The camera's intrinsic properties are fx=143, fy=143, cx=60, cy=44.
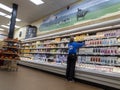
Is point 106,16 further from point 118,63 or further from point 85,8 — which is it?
point 118,63

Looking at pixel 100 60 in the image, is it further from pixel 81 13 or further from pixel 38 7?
pixel 38 7

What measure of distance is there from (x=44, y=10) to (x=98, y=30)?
536 cm

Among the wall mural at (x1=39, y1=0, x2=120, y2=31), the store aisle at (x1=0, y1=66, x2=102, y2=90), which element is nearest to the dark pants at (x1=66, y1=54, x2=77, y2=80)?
the store aisle at (x1=0, y1=66, x2=102, y2=90)

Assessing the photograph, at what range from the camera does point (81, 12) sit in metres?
7.14

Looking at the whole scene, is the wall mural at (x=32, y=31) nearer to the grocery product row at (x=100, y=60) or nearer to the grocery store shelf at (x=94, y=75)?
the grocery store shelf at (x=94, y=75)

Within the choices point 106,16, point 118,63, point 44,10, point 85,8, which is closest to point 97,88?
point 118,63

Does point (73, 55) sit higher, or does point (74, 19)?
point (74, 19)

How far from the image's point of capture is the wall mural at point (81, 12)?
5688 mm

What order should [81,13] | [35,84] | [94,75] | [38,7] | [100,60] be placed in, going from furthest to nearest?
[38,7] < [81,13] < [100,60] < [94,75] < [35,84]

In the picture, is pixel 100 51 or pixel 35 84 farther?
pixel 100 51

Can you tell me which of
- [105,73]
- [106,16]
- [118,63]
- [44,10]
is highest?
[44,10]

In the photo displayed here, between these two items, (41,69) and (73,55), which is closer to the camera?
(73,55)

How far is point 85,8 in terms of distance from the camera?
274 inches

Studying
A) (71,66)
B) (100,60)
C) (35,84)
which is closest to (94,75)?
(100,60)
